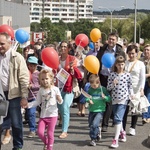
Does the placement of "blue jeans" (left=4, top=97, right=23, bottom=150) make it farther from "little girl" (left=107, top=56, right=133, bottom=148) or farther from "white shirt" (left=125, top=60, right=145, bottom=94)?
"white shirt" (left=125, top=60, right=145, bottom=94)

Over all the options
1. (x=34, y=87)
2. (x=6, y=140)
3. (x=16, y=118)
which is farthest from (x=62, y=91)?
(x=16, y=118)

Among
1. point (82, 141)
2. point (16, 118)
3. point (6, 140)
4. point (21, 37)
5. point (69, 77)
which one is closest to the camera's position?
point (16, 118)

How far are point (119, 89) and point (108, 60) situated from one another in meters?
0.61

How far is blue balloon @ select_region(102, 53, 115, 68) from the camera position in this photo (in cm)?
841

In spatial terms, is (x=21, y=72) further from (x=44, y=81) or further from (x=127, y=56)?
(x=127, y=56)

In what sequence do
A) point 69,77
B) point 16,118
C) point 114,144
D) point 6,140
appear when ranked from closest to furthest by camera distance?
point 16,118, point 114,144, point 6,140, point 69,77

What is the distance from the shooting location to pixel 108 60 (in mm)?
8414

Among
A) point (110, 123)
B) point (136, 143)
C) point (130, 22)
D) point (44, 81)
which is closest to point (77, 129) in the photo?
point (110, 123)

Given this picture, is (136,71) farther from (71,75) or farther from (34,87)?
(34,87)

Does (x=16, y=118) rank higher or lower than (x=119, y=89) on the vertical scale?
lower

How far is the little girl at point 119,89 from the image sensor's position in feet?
26.5

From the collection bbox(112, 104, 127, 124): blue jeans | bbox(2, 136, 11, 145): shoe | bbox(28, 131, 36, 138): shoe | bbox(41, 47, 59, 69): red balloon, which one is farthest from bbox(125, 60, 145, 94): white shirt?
bbox(2, 136, 11, 145): shoe

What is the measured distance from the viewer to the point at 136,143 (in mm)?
8383

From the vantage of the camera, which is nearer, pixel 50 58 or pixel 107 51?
pixel 50 58
